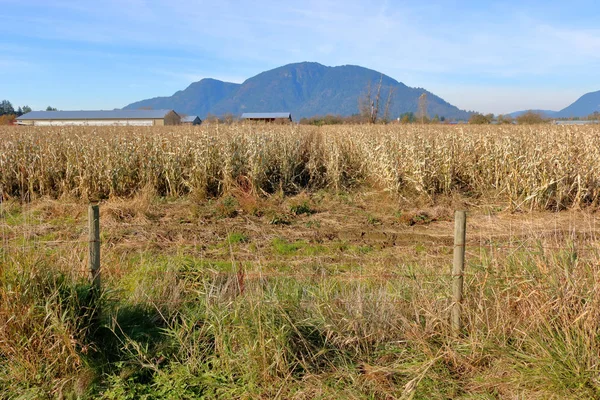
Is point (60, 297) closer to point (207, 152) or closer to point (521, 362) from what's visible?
point (521, 362)

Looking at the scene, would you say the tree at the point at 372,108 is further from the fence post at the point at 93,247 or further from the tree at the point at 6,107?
the tree at the point at 6,107

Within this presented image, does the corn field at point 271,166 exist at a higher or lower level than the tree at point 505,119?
lower

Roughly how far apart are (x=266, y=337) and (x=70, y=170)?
8.92 m

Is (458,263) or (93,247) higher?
(93,247)

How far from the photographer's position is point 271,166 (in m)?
11.9

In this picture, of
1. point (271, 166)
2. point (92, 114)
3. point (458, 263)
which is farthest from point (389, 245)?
point (92, 114)

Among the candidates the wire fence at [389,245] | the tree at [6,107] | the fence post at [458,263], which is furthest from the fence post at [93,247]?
the tree at [6,107]

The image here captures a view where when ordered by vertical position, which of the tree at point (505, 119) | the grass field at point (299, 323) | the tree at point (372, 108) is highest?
the tree at point (372, 108)

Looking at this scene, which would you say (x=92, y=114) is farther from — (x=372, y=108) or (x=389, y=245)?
(x=389, y=245)

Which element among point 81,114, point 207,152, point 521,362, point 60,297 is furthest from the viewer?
point 81,114

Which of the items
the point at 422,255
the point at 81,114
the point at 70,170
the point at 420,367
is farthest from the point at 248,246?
the point at 81,114

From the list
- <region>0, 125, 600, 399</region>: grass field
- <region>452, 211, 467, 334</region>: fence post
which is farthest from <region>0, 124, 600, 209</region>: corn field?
<region>452, 211, 467, 334</region>: fence post

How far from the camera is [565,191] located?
386 inches

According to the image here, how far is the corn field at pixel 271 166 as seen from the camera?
991 centimetres
